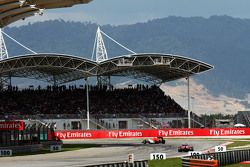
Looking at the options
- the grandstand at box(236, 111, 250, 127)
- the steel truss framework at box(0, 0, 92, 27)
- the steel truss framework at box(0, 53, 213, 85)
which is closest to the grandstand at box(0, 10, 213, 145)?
the steel truss framework at box(0, 53, 213, 85)

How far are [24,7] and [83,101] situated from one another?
56.3 metres

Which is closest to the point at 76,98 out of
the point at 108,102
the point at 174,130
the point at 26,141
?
the point at 108,102

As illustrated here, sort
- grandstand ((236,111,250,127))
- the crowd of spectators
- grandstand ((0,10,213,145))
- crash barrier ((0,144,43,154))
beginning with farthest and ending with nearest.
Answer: grandstand ((236,111,250,127)), the crowd of spectators, grandstand ((0,10,213,145)), crash barrier ((0,144,43,154))

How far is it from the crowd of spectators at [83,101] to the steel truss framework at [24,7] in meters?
46.6

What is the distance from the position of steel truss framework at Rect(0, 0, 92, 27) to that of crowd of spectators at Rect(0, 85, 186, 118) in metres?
46.6

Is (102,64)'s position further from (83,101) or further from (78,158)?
(78,158)

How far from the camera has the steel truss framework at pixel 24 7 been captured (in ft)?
163

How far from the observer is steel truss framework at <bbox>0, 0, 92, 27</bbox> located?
49.6 m

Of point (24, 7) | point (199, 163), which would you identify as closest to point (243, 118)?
point (24, 7)

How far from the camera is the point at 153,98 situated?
112 metres

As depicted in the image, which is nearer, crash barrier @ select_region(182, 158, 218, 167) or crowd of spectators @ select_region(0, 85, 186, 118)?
crash barrier @ select_region(182, 158, 218, 167)

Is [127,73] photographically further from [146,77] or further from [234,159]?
[234,159]

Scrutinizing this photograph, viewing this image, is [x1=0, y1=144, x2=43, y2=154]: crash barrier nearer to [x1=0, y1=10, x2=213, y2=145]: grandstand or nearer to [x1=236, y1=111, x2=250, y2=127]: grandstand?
[x1=0, y1=10, x2=213, y2=145]: grandstand

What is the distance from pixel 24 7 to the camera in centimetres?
5269
